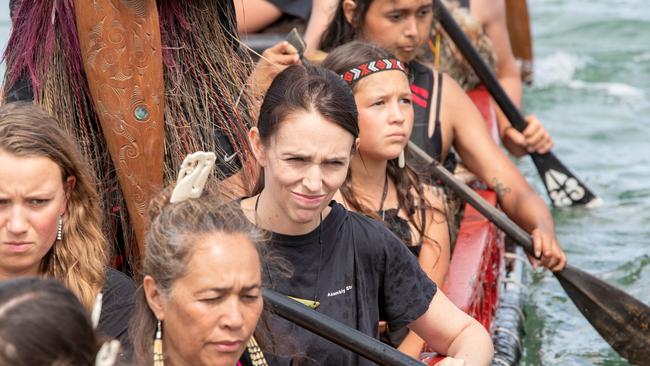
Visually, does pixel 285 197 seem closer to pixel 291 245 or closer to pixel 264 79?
pixel 291 245

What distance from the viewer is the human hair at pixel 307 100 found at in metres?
2.99

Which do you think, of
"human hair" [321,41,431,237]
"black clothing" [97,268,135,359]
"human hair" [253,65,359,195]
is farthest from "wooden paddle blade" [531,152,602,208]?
"black clothing" [97,268,135,359]

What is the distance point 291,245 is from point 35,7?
2.78ft

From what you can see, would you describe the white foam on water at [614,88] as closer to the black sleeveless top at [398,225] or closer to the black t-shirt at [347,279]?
the black sleeveless top at [398,225]

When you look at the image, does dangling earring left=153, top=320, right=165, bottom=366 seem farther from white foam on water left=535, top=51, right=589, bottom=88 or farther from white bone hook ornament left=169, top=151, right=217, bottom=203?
white foam on water left=535, top=51, right=589, bottom=88

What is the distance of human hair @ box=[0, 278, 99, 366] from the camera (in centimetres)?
188

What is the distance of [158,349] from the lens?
2.48m

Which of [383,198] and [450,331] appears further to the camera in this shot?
[383,198]

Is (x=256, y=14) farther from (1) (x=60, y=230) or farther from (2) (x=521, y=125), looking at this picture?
(1) (x=60, y=230)

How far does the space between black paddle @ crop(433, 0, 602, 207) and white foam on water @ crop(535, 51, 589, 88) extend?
3.86 m

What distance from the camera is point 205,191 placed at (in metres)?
2.66

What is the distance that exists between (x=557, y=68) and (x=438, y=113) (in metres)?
6.35

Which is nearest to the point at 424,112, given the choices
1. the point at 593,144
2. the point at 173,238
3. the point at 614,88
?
the point at 173,238

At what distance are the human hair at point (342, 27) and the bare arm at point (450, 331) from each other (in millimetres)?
1731
